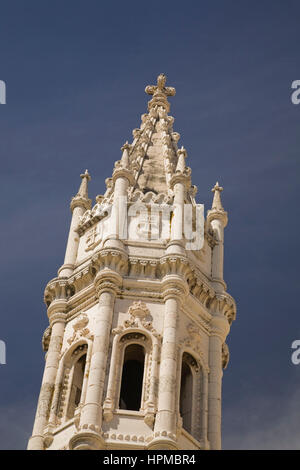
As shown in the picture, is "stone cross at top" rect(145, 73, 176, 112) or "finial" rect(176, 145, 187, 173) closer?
"finial" rect(176, 145, 187, 173)

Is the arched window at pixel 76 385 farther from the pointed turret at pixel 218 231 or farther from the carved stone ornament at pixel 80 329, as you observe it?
the pointed turret at pixel 218 231

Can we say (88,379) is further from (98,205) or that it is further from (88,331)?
(98,205)

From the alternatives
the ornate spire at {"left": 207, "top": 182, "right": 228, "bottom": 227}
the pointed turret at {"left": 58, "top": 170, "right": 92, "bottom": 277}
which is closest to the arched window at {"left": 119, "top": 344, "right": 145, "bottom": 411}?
the pointed turret at {"left": 58, "top": 170, "right": 92, "bottom": 277}

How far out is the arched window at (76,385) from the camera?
4815cm

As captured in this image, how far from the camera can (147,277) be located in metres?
51.1

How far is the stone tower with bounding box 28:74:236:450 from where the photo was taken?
46.2 meters

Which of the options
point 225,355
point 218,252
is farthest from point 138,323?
point 218,252

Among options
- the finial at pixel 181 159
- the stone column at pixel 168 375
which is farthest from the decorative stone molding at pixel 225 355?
the finial at pixel 181 159

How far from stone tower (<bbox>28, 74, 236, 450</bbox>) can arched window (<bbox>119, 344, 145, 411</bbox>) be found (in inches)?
1.9

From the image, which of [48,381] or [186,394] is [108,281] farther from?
[186,394]

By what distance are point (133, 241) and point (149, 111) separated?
1392 centimetres

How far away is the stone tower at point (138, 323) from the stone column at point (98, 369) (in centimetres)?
5

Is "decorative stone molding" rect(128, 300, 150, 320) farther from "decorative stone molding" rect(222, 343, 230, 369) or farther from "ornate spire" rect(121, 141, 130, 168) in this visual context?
"ornate spire" rect(121, 141, 130, 168)

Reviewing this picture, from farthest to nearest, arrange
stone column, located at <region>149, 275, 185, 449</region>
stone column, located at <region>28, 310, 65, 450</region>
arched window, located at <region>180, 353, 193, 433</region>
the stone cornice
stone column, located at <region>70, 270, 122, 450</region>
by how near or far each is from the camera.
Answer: the stone cornice → arched window, located at <region>180, 353, 193, 433</region> → stone column, located at <region>28, 310, 65, 450</region> → stone column, located at <region>149, 275, 185, 449</region> → stone column, located at <region>70, 270, 122, 450</region>
